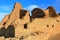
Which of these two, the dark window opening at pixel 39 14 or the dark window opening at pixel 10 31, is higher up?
the dark window opening at pixel 39 14

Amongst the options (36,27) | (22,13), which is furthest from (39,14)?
(36,27)

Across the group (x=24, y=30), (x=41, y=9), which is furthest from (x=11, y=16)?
(x=24, y=30)

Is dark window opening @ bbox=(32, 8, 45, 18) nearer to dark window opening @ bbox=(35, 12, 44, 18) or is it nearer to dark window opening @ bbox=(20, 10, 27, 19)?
dark window opening @ bbox=(35, 12, 44, 18)

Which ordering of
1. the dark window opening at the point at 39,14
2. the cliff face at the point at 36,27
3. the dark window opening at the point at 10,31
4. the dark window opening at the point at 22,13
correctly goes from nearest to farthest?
the cliff face at the point at 36,27
the dark window opening at the point at 10,31
the dark window opening at the point at 39,14
the dark window opening at the point at 22,13

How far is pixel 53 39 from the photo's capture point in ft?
72.3

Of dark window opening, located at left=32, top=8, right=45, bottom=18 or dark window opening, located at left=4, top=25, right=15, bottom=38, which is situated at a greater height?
dark window opening, located at left=32, top=8, right=45, bottom=18

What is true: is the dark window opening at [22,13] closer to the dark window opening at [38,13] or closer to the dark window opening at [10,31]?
the dark window opening at [38,13]

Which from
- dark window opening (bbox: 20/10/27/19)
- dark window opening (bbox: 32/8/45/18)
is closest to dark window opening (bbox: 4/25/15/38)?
dark window opening (bbox: 20/10/27/19)

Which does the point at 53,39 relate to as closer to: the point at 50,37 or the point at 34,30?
the point at 50,37

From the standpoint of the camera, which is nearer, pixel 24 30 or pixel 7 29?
pixel 24 30

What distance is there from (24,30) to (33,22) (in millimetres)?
1623

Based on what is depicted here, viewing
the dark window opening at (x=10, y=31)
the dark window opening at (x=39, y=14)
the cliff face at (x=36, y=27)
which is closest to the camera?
the cliff face at (x=36, y=27)

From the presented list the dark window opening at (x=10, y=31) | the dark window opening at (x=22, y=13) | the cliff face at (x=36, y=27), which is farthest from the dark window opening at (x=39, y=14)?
the dark window opening at (x=10, y=31)

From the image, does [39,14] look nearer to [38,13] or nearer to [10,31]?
[38,13]
